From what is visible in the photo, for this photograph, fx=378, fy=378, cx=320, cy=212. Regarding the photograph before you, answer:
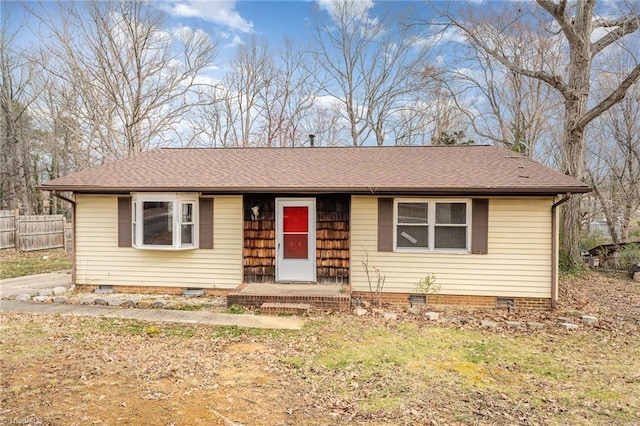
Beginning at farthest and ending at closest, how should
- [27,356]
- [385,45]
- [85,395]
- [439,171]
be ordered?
1. [385,45]
2. [439,171]
3. [27,356]
4. [85,395]

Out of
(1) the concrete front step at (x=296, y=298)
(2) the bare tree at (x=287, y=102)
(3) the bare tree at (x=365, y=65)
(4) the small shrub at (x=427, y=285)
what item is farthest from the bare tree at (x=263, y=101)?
(4) the small shrub at (x=427, y=285)

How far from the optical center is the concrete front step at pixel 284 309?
23.7 ft

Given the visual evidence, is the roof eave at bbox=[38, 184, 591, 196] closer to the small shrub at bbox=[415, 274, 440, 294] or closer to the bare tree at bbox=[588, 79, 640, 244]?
the small shrub at bbox=[415, 274, 440, 294]

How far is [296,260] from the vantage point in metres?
8.69

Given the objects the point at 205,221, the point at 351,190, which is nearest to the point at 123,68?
the point at 205,221

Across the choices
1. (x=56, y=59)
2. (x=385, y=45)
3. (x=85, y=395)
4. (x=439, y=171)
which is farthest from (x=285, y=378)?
(x=385, y=45)

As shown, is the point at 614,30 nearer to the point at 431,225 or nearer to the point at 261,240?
the point at 431,225

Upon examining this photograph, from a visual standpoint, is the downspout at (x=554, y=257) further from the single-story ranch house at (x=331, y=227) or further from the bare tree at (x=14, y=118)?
the bare tree at (x=14, y=118)

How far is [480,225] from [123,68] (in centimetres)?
1636

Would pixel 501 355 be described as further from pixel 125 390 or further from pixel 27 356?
pixel 27 356

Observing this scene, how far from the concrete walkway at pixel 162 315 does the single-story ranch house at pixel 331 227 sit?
1.50 m

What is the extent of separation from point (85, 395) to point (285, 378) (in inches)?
81.2

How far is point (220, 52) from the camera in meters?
19.2

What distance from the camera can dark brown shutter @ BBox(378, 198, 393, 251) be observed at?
8141 millimetres
